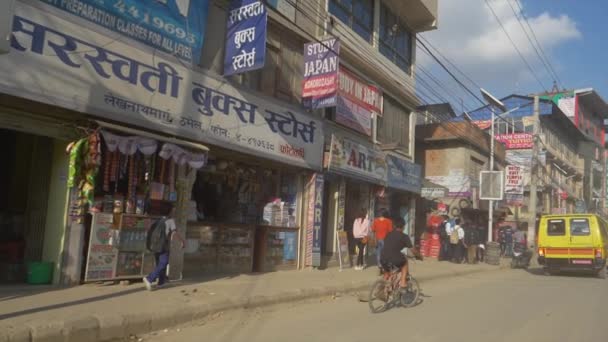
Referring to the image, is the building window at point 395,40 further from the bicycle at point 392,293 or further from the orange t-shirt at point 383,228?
the bicycle at point 392,293

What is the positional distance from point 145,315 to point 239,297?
2167mm

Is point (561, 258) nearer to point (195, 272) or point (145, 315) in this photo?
point (195, 272)

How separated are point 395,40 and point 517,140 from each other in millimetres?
24236

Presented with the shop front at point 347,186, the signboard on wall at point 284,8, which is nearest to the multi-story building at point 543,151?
the shop front at point 347,186

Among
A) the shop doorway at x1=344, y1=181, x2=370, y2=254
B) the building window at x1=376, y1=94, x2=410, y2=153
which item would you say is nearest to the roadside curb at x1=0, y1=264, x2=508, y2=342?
the shop doorway at x1=344, y1=181, x2=370, y2=254

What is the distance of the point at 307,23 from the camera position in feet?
48.3

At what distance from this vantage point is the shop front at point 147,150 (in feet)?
25.5

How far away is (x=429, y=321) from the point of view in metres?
7.72

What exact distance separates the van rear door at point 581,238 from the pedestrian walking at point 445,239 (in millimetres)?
5017

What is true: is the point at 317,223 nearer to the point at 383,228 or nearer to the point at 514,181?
the point at 383,228

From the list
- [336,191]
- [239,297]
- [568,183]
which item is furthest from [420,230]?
[568,183]

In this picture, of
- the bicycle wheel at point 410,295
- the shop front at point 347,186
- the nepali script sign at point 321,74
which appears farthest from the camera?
the shop front at point 347,186

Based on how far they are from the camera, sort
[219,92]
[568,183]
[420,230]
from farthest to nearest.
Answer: [568,183] < [420,230] < [219,92]

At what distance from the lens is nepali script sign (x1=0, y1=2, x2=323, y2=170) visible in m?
7.37
